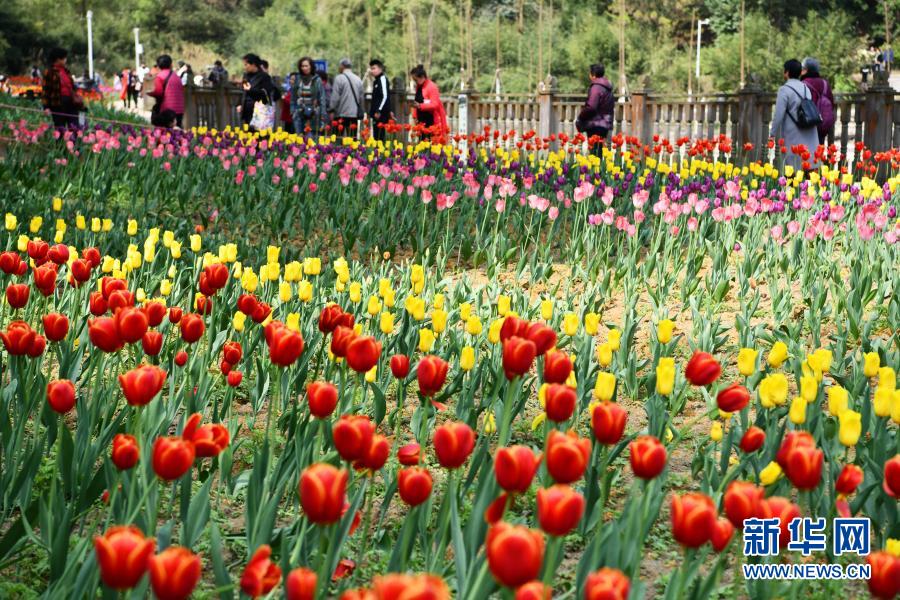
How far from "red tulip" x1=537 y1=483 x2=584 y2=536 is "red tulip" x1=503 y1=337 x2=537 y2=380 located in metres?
0.71

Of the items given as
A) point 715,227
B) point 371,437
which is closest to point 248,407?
point 371,437

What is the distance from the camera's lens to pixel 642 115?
1560 cm

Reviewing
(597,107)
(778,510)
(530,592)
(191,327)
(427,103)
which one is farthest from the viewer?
(427,103)

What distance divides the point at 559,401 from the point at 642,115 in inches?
554

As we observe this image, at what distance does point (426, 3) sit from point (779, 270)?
3577cm

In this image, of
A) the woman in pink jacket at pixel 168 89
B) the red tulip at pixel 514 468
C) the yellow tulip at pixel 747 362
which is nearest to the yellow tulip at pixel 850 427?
the yellow tulip at pixel 747 362

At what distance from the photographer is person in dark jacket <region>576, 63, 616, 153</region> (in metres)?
12.4

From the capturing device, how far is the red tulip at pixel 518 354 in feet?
7.00

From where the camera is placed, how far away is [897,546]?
1.90 m

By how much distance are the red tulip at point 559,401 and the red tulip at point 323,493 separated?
1.94ft

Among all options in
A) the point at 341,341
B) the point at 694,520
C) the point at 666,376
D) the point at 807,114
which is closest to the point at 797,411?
the point at 666,376

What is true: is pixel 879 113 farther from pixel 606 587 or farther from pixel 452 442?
pixel 606 587

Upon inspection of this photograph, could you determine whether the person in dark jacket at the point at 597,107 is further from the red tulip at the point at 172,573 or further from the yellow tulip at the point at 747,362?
the red tulip at the point at 172,573

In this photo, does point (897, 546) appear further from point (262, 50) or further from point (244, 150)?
point (262, 50)
